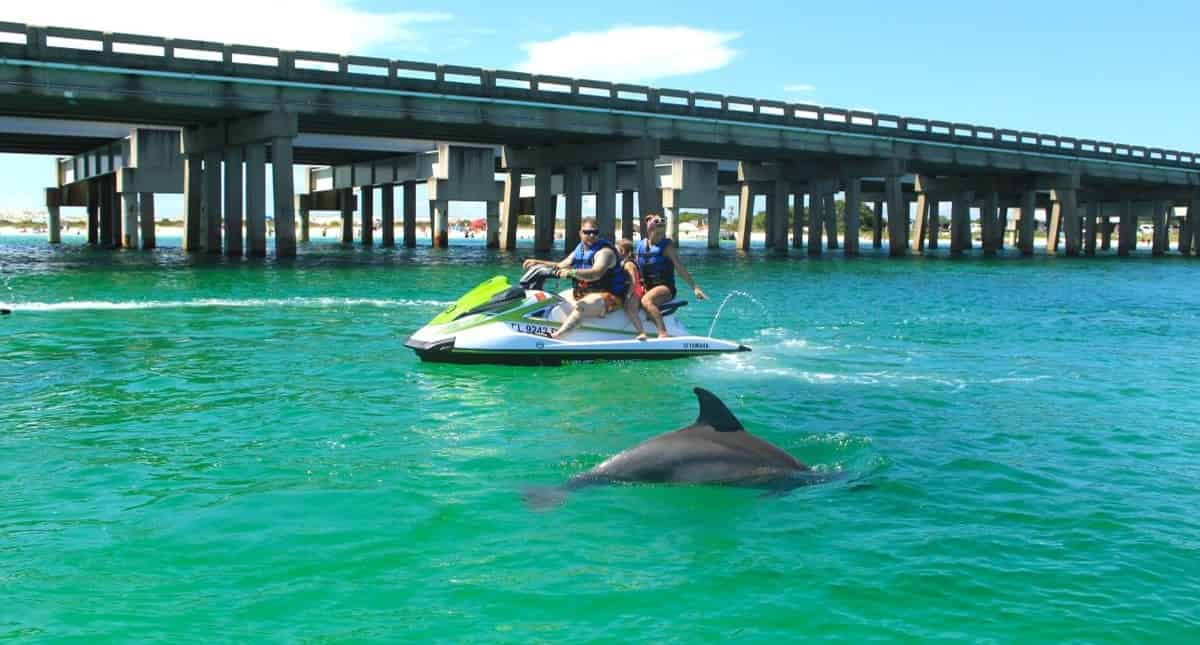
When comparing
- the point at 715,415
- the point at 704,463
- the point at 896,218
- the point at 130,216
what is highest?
the point at 896,218

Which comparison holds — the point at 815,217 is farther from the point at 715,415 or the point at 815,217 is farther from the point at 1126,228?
the point at 715,415

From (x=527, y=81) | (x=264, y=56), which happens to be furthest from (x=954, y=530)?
(x=527, y=81)

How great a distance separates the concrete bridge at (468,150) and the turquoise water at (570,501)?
2625cm

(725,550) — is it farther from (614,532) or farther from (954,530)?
(954,530)

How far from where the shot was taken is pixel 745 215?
78250 mm

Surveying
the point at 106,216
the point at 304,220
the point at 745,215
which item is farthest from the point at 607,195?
the point at 304,220

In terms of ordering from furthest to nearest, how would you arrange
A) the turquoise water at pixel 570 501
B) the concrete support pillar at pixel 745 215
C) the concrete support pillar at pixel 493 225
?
the concrete support pillar at pixel 745 215
the concrete support pillar at pixel 493 225
the turquoise water at pixel 570 501

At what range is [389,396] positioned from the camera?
40.1 ft

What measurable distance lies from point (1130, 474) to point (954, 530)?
8.43ft

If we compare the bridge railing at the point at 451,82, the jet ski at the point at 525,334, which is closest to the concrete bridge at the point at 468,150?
the bridge railing at the point at 451,82

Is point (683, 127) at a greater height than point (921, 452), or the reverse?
point (683, 127)

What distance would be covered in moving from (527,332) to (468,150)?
5332 cm

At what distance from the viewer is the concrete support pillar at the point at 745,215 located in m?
77.2

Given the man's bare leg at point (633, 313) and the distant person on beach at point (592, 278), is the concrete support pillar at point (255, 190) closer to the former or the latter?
the distant person on beach at point (592, 278)
